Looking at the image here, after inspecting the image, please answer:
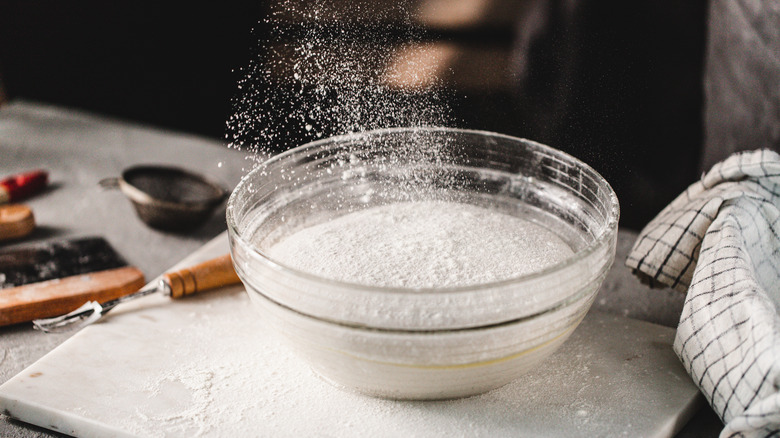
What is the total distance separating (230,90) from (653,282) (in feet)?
2.79

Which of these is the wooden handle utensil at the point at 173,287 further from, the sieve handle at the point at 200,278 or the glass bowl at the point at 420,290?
the glass bowl at the point at 420,290

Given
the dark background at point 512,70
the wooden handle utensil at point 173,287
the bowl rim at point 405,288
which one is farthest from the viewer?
the dark background at point 512,70

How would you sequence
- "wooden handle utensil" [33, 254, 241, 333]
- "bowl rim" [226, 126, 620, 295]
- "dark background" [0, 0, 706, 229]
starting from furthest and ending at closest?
"dark background" [0, 0, 706, 229] → "wooden handle utensil" [33, 254, 241, 333] → "bowl rim" [226, 126, 620, 295]

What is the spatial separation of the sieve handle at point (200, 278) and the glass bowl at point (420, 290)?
10 centimetres

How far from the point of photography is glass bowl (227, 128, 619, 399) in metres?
0.58

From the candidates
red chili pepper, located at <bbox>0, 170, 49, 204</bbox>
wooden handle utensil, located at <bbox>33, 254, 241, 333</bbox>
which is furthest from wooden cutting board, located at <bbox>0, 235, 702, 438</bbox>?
red chili pepper, located at <bbox>0, 170, 49, 204</bbox>

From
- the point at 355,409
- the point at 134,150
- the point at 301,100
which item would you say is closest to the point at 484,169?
the point at 301,100

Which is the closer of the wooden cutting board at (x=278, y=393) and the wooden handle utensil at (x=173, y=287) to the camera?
the wooden cutting board at (x=278, y=393)

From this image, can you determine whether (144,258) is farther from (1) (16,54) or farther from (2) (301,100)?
(1) (16,54)

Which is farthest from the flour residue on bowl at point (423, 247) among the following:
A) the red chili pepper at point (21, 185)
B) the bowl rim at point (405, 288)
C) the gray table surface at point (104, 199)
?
the red chili pepper at point (21, 185)

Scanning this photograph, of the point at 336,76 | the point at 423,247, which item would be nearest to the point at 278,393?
A: the point at 423,247

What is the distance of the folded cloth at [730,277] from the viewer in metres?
0.59

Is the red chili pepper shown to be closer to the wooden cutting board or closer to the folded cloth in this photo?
the wooden cutting board

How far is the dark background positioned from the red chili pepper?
325mm
